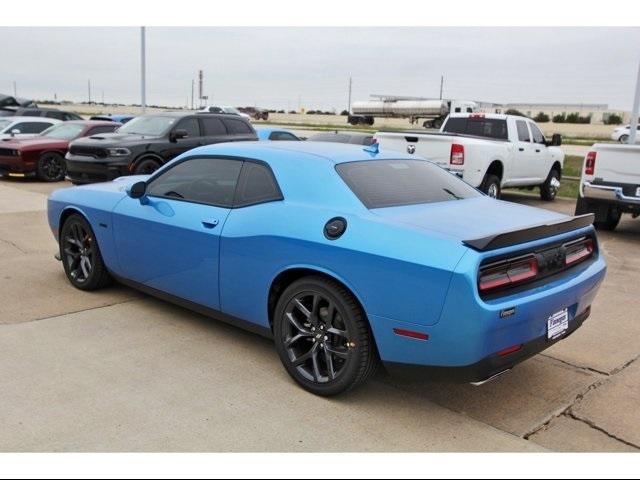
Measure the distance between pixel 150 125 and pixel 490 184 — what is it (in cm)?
693

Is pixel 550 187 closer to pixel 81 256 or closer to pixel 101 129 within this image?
pixel 101 129

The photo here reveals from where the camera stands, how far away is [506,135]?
12172 millimetres

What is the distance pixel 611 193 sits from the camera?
902 cm

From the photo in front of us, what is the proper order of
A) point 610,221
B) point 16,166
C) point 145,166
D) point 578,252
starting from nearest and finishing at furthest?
point 578,252 < point 610,221 < point 145,166 < point 16,166

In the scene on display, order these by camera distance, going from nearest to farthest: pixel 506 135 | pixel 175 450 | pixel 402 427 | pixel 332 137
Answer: pixel 175 450, pixel 402 427, pixel 506 135, pixel 332 137

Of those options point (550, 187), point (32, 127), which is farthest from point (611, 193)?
point (32, 127)

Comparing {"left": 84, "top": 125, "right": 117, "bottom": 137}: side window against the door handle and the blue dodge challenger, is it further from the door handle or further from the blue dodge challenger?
the door handle

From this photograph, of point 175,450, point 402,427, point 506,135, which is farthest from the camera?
point 506,135

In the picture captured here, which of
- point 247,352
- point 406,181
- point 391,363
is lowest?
point 247,352

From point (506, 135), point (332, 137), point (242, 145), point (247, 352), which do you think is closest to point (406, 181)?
point (242, 145)

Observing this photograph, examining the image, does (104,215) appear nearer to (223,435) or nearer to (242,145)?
(242,145)

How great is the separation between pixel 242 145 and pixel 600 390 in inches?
120

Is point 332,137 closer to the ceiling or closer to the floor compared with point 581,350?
closer to the ceiling

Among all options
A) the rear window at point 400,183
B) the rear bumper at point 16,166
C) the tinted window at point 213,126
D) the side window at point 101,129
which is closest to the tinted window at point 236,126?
the tinted window at point 213,126
